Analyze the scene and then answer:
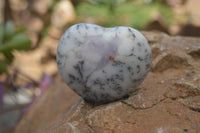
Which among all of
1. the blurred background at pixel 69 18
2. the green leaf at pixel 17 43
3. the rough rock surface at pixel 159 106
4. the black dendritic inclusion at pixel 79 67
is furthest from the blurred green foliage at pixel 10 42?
the blurred background at pixel 69 18

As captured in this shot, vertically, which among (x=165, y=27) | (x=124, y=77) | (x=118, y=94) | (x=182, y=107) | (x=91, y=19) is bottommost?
(x=165, y=27)

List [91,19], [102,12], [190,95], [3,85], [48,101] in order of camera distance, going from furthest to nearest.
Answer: [102,12]
[91,19]
[3,85]
[48,101]
[190,95]

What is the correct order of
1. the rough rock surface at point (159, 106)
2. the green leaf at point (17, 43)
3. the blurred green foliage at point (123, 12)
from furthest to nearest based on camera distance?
the blurred green foliage at point (123, 12), the green leaf at point (17, 43), the rough rock surface at point (159, 106)

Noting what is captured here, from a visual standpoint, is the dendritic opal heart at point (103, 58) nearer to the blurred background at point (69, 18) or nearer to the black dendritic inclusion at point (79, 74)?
the black dendritic inclusion at point (79, 74)

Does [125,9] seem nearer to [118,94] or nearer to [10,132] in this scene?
[10,132]

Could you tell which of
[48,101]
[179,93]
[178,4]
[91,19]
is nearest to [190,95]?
[179,93]

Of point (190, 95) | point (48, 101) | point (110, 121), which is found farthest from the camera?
point (48, 101)

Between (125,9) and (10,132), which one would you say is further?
(125,9)
